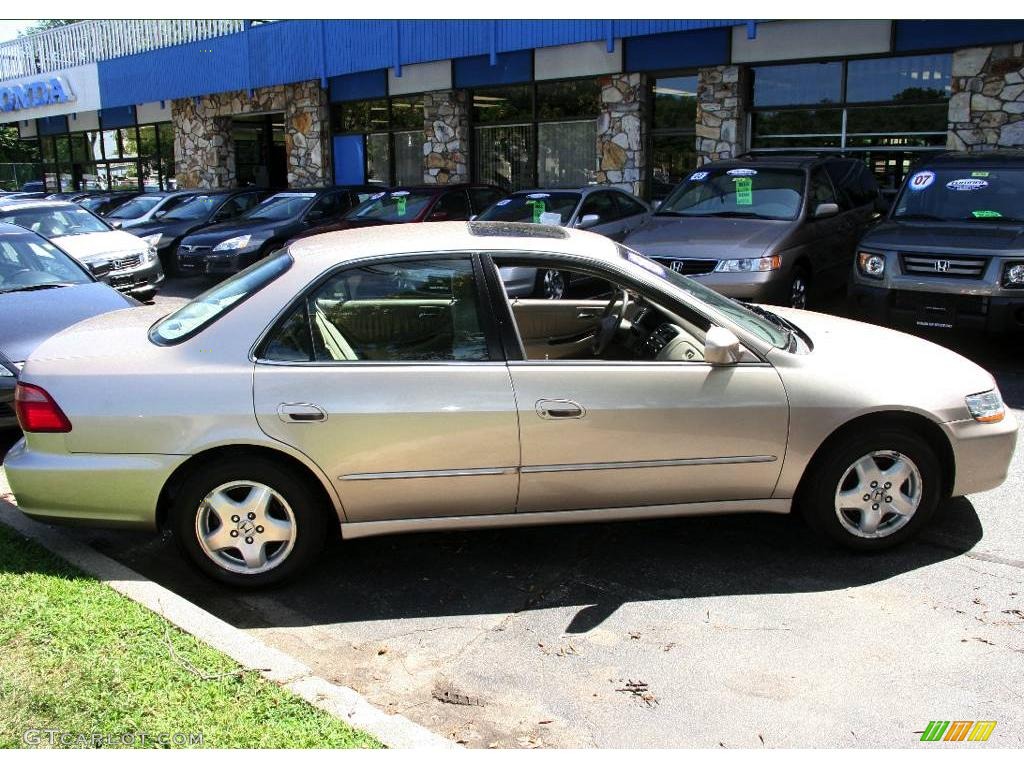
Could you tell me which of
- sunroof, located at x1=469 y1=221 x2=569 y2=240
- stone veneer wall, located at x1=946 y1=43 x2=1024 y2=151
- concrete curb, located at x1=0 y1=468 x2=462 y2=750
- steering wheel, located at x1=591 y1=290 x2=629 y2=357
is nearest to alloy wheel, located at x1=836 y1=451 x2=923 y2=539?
steering wheel, located at x1=591 y1=290 x2=629 y2=357

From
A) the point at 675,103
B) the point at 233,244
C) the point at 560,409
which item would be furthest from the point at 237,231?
the point at 560,409

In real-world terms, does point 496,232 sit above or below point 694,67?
below

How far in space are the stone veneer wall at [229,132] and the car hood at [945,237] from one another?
15780mm

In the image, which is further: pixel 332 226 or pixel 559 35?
pixel 559 35

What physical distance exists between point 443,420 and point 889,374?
2106 mm

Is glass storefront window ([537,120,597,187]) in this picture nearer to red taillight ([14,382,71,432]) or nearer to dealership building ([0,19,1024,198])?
dealership building ([0,19,1024,198])

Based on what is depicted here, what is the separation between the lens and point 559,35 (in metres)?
15.5

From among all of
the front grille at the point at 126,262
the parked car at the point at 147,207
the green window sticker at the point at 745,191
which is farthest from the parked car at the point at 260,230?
the green window sticker at the point at 745,191

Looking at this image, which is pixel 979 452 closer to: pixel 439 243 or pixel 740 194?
pixel 439 243

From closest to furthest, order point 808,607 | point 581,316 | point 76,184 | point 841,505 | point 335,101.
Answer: point 808,607 → point 841,505 → point 581,316 → point 335,101 → point 76,184

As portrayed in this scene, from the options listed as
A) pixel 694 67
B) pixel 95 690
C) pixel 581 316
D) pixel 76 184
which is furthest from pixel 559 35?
pixel 76 184

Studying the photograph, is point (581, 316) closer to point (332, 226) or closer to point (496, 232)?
point (496, 232)

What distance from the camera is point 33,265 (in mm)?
8203

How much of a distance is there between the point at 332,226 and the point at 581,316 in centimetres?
971
